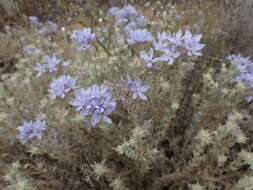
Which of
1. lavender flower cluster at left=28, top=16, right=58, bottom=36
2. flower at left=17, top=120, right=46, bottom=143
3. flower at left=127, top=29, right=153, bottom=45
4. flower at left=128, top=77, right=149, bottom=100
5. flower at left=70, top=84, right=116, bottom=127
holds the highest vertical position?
lavender flower cluster at left=28, top=16, right=58, bottom=36

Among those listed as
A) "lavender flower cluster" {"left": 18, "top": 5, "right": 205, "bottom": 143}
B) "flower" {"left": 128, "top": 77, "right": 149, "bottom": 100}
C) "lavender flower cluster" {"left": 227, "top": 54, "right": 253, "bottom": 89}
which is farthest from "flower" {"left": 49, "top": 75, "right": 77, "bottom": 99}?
"lavender flower cluster" {"left": 227, "top": 54, "right": 253, "bottom": 89}

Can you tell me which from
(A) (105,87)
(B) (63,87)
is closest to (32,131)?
(B) (63,87)

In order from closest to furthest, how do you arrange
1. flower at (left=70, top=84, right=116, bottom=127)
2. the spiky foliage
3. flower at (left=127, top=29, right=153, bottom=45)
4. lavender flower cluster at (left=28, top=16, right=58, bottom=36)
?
flower at (left=70, top=84, right=116, bottom=127), the spiky foliage, flower at (left=127, top=29, right=153, bottom=45), lavender flower cluster at (left=28, top=16, right=58, bottom=36)

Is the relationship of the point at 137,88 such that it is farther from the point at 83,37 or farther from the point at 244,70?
the point at 244,70

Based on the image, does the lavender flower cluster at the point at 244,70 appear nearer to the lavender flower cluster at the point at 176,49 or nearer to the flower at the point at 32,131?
the lavender flower cluster at the point at 176,49

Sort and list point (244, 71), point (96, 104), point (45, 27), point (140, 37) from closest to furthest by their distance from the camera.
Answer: point (96, 104) → point (140, 37) → point (244, 71) → point (45, 27)

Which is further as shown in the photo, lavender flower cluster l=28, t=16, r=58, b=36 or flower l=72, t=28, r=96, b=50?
lavender flower cluster l=28, t=16, r=58, b=36

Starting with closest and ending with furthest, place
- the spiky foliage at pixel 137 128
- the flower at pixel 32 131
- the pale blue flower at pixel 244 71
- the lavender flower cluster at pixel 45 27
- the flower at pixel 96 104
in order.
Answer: the flower at pixel 96 104, the spiky foliage at pixel 137 128, the flower at pixel 32 131, the pale blue flower at pixel 244 71, the lavender flower cluster at pixel 45 27

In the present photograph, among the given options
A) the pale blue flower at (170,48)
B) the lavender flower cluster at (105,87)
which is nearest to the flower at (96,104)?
the lavender flower cluster at (105,87)

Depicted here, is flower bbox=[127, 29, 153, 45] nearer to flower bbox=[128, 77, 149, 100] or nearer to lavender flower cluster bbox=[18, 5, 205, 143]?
lavender flower cluster bbox=[18, 5, 205, 143]
